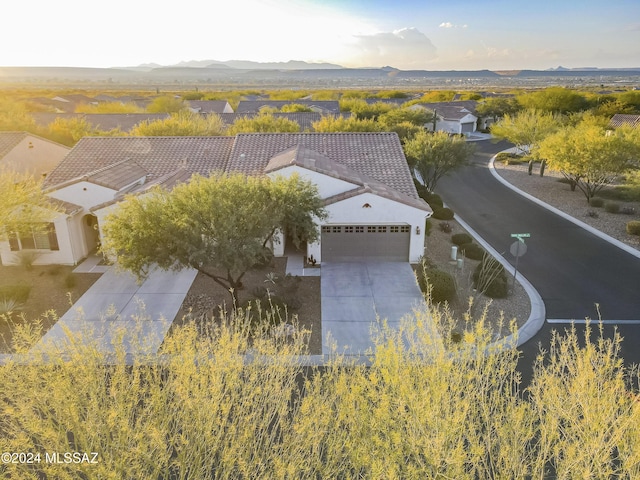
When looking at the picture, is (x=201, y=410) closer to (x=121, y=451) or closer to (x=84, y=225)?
(x=121, y=451)

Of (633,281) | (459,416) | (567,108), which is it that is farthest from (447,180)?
(567,108)

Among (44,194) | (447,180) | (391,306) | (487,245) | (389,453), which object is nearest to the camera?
(389,453)

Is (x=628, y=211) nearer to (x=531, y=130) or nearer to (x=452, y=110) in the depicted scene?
(x=531, y=130)

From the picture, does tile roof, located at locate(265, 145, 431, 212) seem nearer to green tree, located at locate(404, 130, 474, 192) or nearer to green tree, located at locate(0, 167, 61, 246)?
green tree, located at locate(404, 130, 474, 192)

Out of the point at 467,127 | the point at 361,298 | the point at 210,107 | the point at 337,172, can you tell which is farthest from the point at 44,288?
the point at 467,127

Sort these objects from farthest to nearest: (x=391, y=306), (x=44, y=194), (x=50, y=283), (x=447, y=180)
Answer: (x=447, y=180)
(x=44, y=194)
(x=50, y=283)
(x=391, y=306)

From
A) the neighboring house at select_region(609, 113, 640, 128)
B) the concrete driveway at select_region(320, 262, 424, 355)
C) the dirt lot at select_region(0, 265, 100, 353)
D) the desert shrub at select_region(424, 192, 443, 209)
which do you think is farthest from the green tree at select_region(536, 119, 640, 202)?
the dirt lot at select_region(0, 265, 100, 353)
